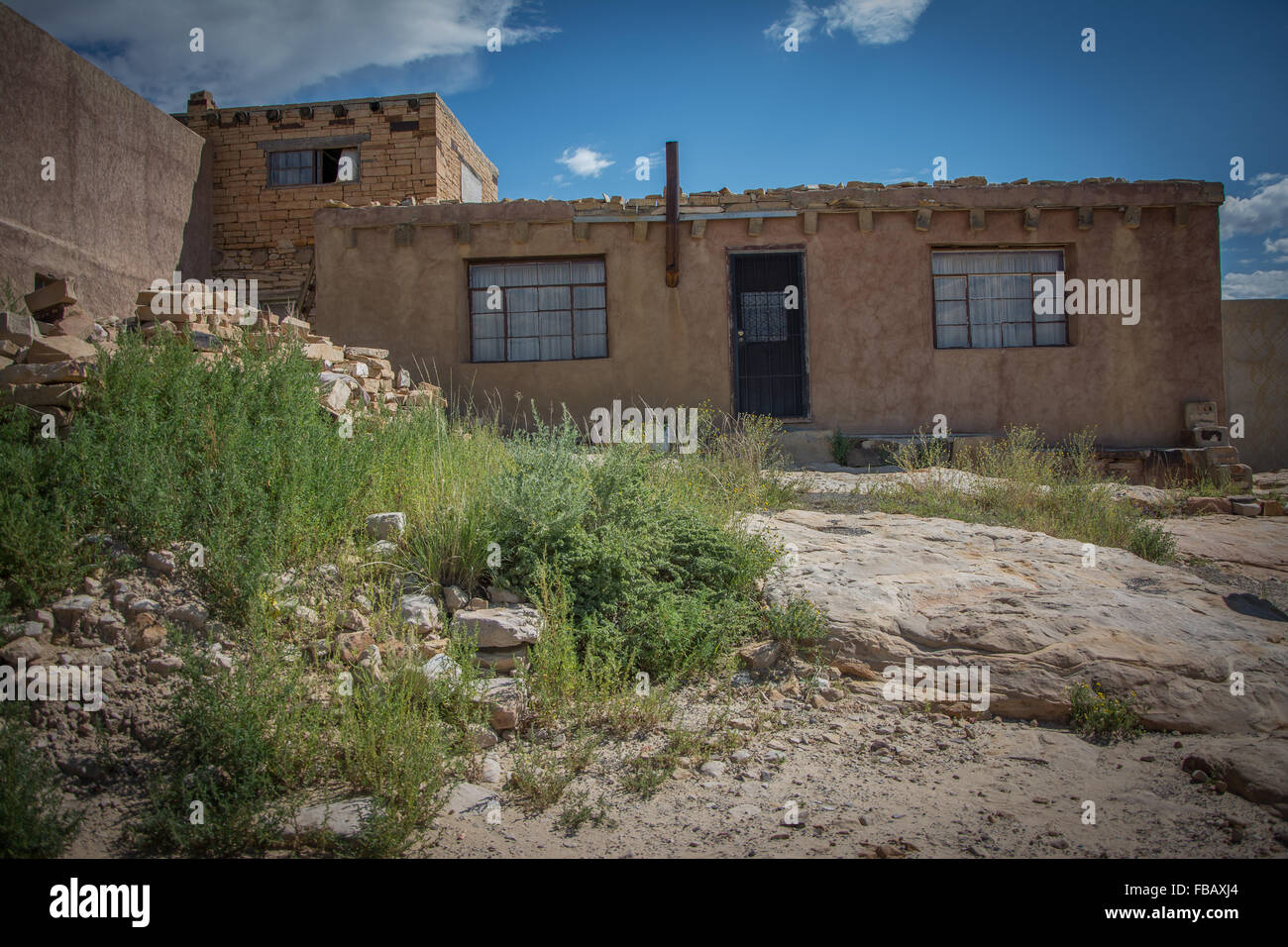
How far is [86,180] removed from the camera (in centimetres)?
1118

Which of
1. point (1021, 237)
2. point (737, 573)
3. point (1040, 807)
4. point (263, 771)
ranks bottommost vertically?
point (1040, 807)

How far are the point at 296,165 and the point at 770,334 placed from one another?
10243 mm

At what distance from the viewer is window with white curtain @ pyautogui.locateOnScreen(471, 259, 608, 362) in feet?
35.7

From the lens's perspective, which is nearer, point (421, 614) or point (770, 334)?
point (421, 614)

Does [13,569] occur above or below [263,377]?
below

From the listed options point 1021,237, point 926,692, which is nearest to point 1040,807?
point 926,692

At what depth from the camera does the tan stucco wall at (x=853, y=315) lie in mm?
10664

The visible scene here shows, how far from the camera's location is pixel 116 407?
5.08 metres

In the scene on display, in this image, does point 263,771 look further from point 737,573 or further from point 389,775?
point 737,573

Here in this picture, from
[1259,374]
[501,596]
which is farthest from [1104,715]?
[1259,374]

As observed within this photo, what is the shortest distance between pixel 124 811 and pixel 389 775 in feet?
3.28

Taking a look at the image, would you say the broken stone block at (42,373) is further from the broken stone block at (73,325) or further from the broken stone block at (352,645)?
the broken stone block at (352,645)

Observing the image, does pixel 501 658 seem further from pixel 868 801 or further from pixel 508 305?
pixel 508 305

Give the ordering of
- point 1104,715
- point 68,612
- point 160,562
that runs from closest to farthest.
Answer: point 68,612 → point 1104,715 → point 160,562
